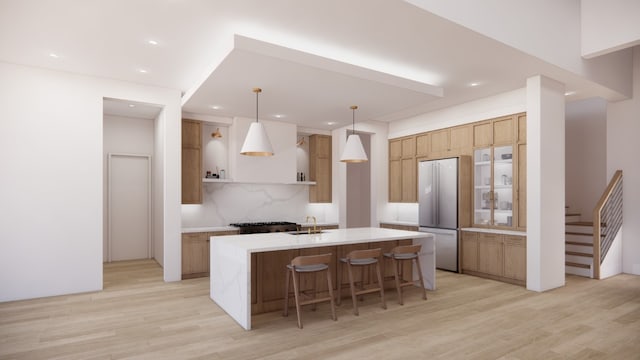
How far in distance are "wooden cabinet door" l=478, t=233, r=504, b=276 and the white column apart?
0.60m

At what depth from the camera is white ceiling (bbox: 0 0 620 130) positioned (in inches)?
139

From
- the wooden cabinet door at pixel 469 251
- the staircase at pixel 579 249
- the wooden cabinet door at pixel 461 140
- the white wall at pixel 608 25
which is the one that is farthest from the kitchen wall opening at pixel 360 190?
the white wall at pixel 608 25

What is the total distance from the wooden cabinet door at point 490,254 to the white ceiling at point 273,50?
93.0 inches

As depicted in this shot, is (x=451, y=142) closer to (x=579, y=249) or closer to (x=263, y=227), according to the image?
(x=579, y=249)

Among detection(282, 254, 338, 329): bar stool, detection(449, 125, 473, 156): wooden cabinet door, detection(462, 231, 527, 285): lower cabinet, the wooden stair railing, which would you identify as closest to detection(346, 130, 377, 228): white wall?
detection(449, 125, 473, 156): wooden cabinet door

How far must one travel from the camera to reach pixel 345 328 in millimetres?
3855

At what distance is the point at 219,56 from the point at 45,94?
265 centimetres

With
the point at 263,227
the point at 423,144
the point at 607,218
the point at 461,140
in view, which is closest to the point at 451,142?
the point at 461,140

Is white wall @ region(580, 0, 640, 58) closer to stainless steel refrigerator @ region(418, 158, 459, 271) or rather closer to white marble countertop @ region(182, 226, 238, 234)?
Result: stainless steel refrigerator @ region(418, 158, 459, 271)

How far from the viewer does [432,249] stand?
5.39 m

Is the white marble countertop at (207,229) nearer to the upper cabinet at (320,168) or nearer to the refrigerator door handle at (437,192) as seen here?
the upper cabinet at (320,168)

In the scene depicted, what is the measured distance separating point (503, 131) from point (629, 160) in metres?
2.42

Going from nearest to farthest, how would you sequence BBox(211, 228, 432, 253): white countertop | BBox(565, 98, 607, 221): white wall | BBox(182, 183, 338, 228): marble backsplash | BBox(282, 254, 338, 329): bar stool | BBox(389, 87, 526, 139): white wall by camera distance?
BBox(282, 254, 338, 329): bar stool → BBox(211, 228, 432, 253): white countertop → BBox(389, 87, 526, 139): white wall → BBox(182, 183, 338, 228): marble backsplash → BBox(565, 98, 607, 221): white wall

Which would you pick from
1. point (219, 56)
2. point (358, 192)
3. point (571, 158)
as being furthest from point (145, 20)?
point (571, 158)
